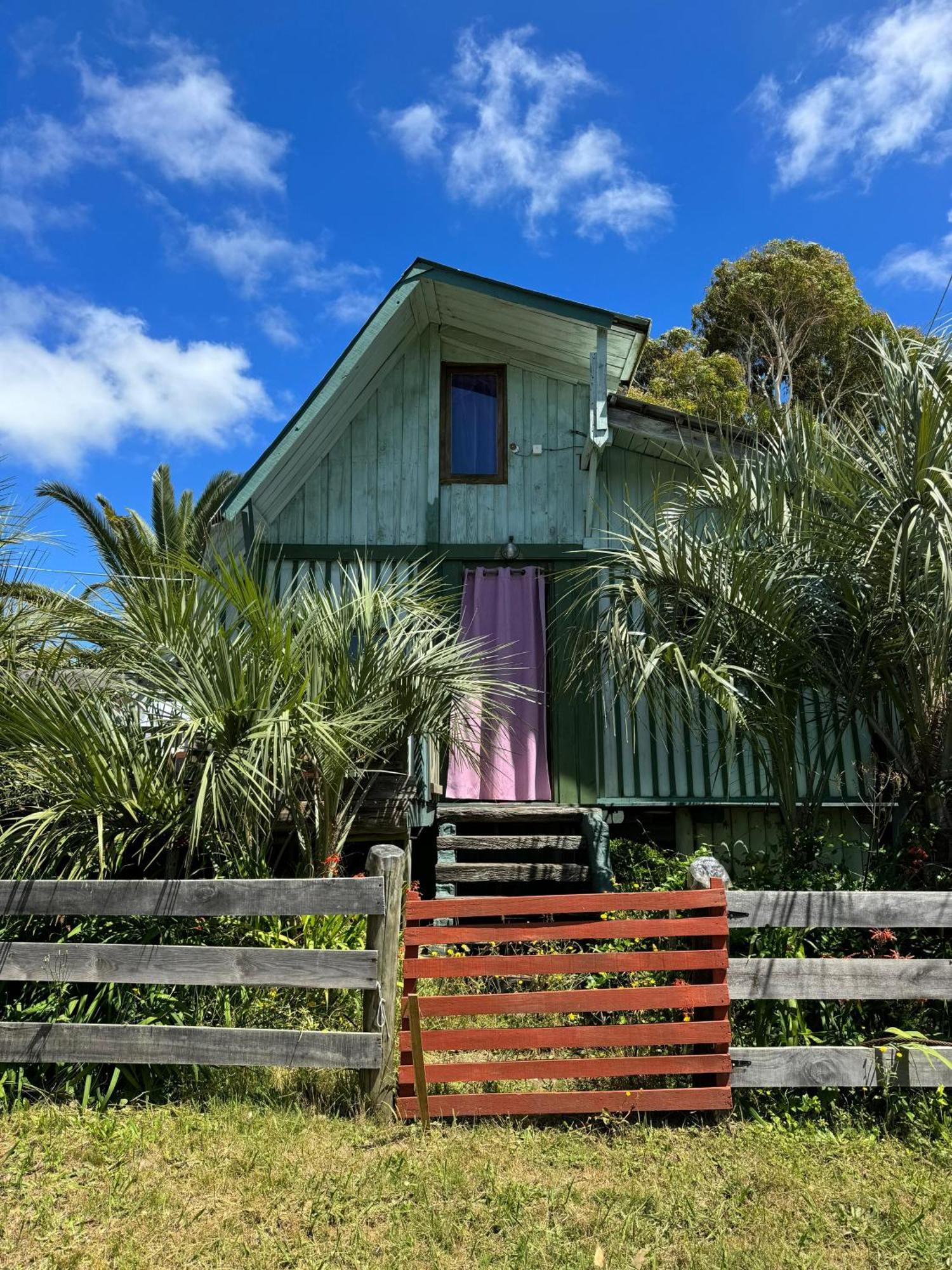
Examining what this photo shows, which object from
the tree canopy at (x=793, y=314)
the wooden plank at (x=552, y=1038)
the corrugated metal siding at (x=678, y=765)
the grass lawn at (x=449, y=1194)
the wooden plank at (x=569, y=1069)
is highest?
the tree canopy at (x=793, y=314)

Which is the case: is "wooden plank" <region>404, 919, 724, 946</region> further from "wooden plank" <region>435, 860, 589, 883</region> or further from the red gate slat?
"wooden plank" <region>435, 860, 589, 883</region>

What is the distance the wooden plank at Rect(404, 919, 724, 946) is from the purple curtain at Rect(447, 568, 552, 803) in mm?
3990

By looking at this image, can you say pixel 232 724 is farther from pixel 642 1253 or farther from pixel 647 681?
pixel 642 1253

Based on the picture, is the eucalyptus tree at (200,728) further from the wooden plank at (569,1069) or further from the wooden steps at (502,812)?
the wooden steps at (502,812)

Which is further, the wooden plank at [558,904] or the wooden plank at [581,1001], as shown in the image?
the wooden plank at [558,904]

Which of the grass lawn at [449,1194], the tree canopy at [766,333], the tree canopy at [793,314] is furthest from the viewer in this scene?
the tree canopy at [793,314]

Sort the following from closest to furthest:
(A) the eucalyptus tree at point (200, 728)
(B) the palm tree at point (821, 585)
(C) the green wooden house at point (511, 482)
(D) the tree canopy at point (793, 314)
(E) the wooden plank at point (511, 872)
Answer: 1. (A) the eucalyptus tree at point (200, 728)
2. (B) the palm tree at point (821, 585)
3. (E) the wooden plank at point (511, 872)
4. (C) the green wooden house at point (511, 482)
5. (D) the tree canopy at point (793, 314)

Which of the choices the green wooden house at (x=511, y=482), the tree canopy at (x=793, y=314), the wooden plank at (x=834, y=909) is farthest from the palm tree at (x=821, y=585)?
the tree canopy at (x=793, y=314)

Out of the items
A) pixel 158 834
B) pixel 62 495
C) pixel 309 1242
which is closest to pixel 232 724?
pixel 158 834

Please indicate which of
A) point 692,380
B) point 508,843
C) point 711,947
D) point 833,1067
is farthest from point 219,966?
point 692,380

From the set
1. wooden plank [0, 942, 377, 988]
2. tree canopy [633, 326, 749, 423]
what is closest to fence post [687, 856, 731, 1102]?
wooden plank [0, 942, 377, 988]

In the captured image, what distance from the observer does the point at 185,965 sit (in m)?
4.29

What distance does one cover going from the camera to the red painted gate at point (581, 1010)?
13.4 ft

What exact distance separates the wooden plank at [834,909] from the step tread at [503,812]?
374 centimetres
